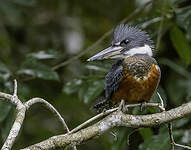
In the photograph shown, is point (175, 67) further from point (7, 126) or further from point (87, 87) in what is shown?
point (7, 126)

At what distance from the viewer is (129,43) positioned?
3.75 metres

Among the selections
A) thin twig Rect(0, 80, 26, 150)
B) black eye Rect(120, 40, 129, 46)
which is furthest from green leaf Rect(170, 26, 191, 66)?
thin twig Rect(0, 80, 26, 150)

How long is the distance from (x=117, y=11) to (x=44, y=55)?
1969 mm

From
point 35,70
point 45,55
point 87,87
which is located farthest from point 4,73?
point 87,87

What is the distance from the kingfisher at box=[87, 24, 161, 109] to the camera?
346 cm

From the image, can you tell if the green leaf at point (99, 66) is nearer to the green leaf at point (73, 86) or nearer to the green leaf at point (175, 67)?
the green leaf at point (73, 86)

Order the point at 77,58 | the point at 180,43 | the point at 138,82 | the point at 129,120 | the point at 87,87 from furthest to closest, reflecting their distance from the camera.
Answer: the point at 77,58 → the point at 180,43 → the point at 87,87 → the point at 138,82 → the point at 129,120

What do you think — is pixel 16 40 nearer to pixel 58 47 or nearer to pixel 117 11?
pixel 58 47

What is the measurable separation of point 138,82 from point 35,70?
3.81 ft

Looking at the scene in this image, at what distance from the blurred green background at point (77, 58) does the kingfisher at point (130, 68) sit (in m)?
0.27

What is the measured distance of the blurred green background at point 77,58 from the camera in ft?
13.3

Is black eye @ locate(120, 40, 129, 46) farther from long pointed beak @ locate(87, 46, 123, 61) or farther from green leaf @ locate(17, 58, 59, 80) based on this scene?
green leaf @ locate(17, 58, 59, 80)

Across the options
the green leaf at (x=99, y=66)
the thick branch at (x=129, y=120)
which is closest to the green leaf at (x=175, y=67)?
the green leaf at (x=99, y=66)

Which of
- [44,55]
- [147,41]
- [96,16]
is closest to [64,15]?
[96,16]
